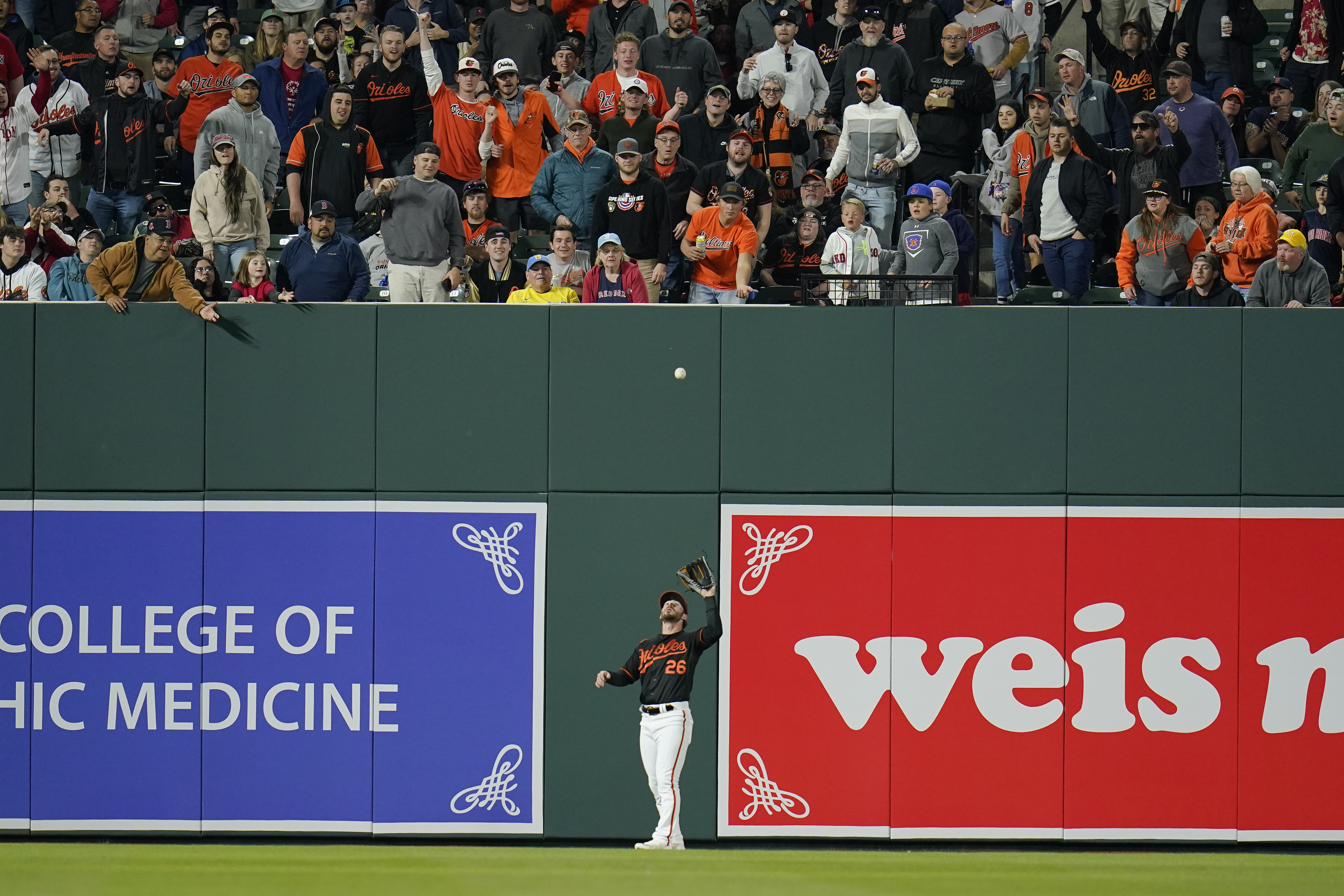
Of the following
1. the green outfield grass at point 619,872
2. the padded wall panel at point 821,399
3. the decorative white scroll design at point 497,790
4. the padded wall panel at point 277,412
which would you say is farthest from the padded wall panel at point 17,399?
the padded wall panel at point 821,399

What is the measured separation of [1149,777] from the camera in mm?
10742

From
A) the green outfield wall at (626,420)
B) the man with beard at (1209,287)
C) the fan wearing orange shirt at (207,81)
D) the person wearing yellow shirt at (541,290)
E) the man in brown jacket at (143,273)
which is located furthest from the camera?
the fan wearing orange shirt at (207,81)

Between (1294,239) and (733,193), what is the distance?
4267mm

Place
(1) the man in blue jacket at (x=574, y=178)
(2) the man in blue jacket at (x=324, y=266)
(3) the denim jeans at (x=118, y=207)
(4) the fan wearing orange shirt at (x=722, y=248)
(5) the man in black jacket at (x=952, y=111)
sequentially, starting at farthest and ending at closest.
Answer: (3) the denim jeans at (x=118, y=207) < (5) the man in black jacket at (x=952, y=111) < (1) the man in blue jacket at (x=574, y=178) < (4) the fan wearing orange shirt at (x=722, y=248) < (2) the man in blue jacket at (x=324, y=266)

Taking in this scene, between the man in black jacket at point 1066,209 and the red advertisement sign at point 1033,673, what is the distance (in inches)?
107

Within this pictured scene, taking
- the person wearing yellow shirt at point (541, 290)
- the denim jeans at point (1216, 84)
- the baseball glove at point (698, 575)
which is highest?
the denim jeans at point (1216, 84)

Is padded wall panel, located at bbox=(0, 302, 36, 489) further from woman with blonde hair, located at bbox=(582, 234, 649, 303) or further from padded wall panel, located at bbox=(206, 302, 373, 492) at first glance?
woman with blonde hair, located at bbox=(582, 234, 649, 303)

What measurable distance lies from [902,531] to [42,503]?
6257 millimetres

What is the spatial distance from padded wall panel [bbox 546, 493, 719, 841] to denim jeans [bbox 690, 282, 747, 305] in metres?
1.91

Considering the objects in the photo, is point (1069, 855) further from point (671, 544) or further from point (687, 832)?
point (671, 544)

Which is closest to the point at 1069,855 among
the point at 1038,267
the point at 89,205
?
the point at 1038,267

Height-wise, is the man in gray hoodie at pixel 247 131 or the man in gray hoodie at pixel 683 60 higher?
the man in gray hoodie at pixel 683 60

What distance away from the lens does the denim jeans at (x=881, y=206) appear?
1324 cm

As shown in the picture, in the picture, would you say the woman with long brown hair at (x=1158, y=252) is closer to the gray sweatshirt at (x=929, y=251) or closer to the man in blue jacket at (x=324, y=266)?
the gray sweatshirt at (x=929, y=251)
